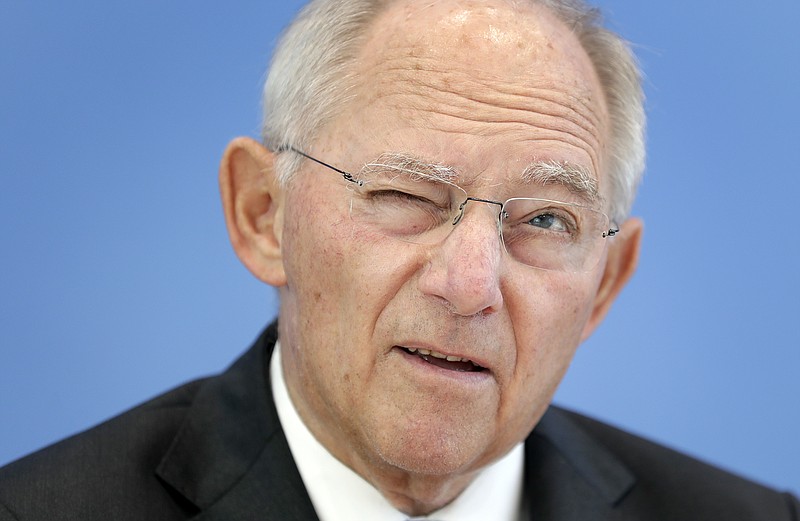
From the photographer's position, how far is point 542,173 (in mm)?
2461

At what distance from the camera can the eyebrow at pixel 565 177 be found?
245 centimetres

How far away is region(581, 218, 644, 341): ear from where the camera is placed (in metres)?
2.95

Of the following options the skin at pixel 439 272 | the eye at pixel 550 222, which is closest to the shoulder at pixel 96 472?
the skin at pixel 439 272

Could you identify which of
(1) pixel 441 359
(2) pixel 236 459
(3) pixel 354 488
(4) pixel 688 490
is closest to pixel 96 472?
(2) pixel 236 459

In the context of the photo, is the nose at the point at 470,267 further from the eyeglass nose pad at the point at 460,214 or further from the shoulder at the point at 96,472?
the shoulder at the point at 96,472

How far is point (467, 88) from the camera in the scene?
7.99ft

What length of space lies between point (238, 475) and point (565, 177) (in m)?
1.10

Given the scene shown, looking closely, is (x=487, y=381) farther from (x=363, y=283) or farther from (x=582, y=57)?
(x=582, y=57)

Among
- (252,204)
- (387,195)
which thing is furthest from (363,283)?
(252,204)

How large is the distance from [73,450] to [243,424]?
43 centimetres

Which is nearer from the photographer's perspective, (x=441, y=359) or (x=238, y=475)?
(x=441, y=359)

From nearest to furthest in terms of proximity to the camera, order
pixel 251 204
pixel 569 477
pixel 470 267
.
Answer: pixel 470 267 < pixel 251 204 < pixel 569 477

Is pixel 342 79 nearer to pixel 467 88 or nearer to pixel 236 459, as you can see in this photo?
pixel 467 88

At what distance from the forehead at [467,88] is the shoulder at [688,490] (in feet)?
3.68
